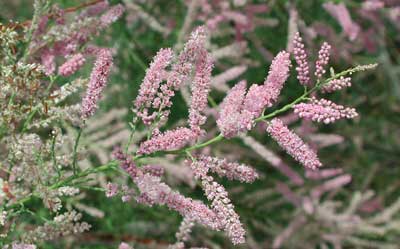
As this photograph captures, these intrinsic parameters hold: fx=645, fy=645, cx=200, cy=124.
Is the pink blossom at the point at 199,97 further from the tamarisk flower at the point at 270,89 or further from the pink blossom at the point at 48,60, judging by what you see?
the pink blossom at the point at 48,60

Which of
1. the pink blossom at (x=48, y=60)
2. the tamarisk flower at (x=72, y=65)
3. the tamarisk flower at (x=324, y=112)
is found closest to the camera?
the tamarisk flower at (x=324, y=112)

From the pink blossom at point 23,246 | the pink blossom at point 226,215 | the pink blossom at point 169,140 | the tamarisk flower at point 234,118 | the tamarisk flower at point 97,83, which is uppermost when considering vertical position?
the tamarisk flower at point 97,83

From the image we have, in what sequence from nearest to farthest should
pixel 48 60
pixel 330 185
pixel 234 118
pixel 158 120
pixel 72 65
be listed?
1. pixel 234 118
2. pixel 158 120
3. pixel 72 65
4. pixel 48 60
5. pixel 330 185

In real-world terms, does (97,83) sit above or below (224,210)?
above

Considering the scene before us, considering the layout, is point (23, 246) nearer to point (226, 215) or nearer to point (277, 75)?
point (226, 215)

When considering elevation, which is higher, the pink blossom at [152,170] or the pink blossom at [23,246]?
the pink blossom at [152,170]

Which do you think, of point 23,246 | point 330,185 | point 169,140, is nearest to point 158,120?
point 169,140

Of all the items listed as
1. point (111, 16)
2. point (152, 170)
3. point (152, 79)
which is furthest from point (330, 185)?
point (152, 79)

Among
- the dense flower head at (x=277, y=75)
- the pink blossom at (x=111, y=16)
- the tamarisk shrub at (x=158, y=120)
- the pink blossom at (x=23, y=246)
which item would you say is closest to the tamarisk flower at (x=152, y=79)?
the tamarisk shrub at (x=158, y=120)

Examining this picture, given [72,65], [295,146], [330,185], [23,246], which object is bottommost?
[330,185]

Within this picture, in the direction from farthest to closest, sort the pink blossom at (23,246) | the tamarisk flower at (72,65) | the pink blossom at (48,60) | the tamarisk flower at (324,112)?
the pink blossom at (48,60) < the tamarisk flower at (72,65) < the pink blossom at (23,246) < the tamarisk flower at (324,112)

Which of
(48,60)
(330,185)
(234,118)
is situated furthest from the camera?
(330,185)

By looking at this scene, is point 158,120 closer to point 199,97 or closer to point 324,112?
point 199,97

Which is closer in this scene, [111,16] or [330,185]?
[111,16]
